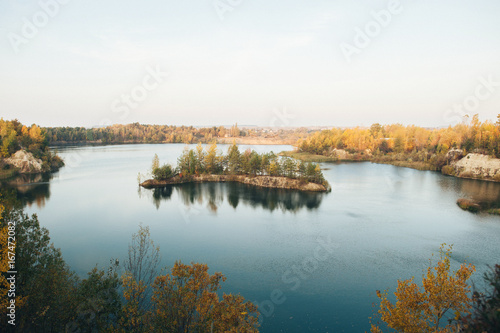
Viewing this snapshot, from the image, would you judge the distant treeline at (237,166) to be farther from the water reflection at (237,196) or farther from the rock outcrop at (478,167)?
the rock outcrop at (478,167)

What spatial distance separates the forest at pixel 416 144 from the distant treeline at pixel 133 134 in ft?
204

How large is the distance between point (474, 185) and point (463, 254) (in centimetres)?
2699

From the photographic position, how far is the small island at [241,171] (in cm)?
3688

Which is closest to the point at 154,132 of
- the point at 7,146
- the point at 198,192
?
the point at 7,146

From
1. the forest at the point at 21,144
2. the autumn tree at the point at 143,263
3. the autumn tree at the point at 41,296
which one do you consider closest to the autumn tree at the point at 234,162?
the autumn tree at the point at 143,263

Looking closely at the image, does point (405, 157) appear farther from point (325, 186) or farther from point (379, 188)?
point (325, 186)

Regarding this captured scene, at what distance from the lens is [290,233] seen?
21.8 meters

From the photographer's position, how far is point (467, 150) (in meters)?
47.6

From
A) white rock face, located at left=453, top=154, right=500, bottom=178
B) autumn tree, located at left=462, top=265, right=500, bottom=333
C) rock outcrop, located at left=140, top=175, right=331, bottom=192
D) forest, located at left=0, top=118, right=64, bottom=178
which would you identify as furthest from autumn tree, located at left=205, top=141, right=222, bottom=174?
white rock face, located at left=453, top=154, right=500, bottom=178

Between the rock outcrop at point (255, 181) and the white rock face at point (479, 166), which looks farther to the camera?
the white rock face at point (479, 166)

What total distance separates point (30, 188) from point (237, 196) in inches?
1009

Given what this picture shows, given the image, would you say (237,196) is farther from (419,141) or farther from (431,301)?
A: (419,141)

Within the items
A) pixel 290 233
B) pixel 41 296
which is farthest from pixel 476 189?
pixel 41 296

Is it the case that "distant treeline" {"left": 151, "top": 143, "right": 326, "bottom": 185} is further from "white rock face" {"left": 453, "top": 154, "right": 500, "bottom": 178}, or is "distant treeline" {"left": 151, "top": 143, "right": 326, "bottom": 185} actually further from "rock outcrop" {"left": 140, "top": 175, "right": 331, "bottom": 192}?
"white rock face" {"left": 453, "top": 154, "right": 500, "bottom": 178}
